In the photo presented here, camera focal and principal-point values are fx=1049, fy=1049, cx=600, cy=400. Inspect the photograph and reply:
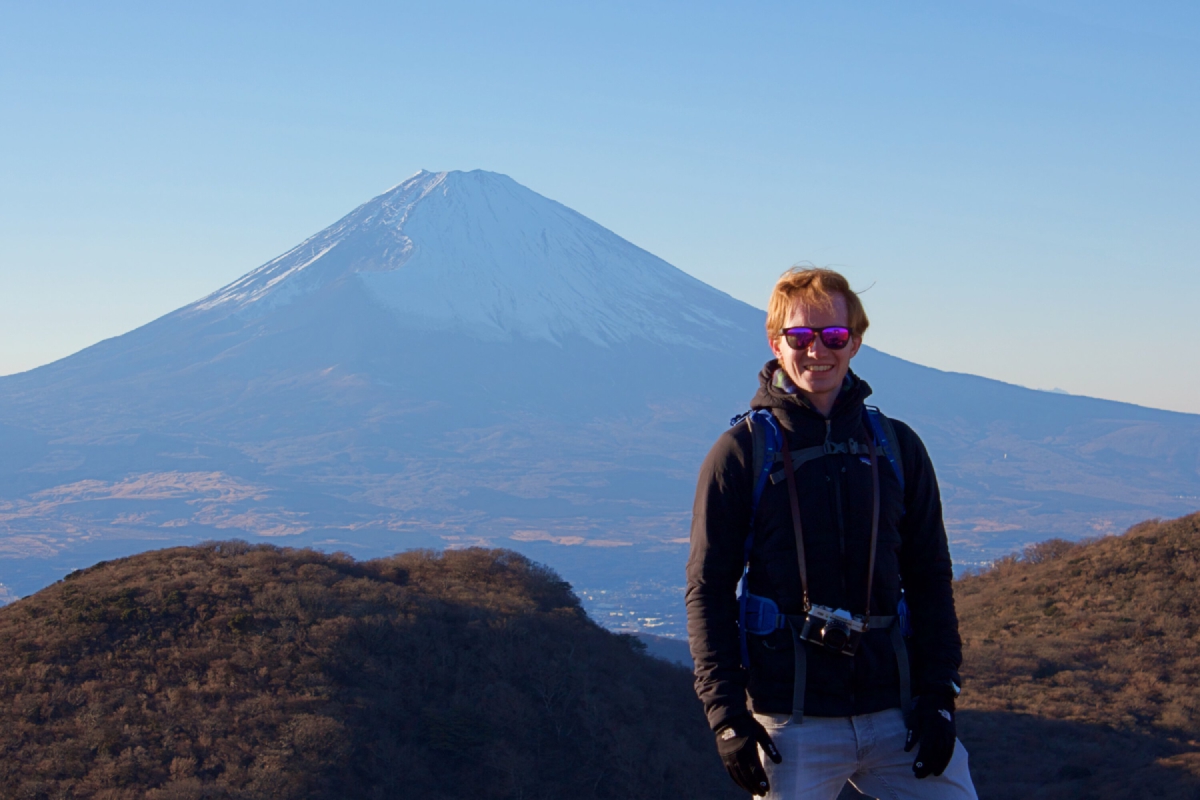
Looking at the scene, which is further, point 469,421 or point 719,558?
point 469,421

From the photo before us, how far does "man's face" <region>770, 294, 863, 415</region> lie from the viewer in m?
3.51

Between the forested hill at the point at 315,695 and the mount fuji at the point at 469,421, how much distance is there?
171ft

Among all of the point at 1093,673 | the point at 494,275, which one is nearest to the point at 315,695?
the point at 1093,673

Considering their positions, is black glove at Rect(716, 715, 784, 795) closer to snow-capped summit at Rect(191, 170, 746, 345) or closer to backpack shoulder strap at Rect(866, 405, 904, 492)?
backpack shoulder strap at Rect(866, 405, 904, 492)

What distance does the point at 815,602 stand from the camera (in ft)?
11.2

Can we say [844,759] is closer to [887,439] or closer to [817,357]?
[887,439]

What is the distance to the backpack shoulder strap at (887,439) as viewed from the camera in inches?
140

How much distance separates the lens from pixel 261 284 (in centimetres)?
17050

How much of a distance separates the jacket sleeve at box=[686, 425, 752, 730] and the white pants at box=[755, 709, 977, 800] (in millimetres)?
222

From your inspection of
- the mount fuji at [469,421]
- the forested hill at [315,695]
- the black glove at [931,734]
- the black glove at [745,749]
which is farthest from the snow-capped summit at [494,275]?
the black glove at [745,749]

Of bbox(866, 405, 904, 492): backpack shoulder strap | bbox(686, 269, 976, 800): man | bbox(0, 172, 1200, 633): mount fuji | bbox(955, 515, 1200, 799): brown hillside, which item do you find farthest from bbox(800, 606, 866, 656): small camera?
bbox(0, 172, 1200, 633): mount fuji

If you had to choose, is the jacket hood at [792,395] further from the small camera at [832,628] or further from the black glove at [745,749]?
the black glove at [745,749]

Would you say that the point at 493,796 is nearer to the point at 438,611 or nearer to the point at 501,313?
the point at 438,611

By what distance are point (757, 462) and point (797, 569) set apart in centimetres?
37
